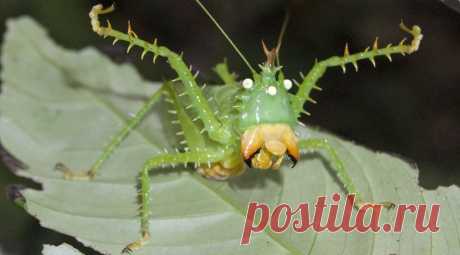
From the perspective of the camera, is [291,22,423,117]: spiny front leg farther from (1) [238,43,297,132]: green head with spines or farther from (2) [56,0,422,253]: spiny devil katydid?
(1) [238,43,297,132]: green head with spines

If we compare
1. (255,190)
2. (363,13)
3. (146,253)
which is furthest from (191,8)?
(146,253)

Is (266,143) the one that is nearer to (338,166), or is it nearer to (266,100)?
(266,100)

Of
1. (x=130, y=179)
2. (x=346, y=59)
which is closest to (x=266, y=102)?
(x=346, y=59)

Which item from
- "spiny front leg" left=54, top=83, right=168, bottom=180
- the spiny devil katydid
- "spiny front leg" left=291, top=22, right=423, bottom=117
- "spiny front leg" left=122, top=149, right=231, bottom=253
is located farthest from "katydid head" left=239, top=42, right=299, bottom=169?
"spiny front leg" left=54, top=83, right=168, bottom=180

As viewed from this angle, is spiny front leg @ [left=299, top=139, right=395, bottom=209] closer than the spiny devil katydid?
No

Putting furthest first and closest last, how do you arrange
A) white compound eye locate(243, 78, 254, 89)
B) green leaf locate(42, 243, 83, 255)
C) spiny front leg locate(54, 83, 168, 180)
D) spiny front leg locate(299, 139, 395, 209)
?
spiny front leg locate(54, 83, 168, 180), spiny front leg locate(299, 139, 395, 209), white compound eye locate(243, 78, 254, 89), green leaf locate(42, 243, 83, 255)

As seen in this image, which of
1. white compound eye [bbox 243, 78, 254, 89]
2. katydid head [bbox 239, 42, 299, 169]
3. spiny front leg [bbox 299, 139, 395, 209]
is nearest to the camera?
katydid head [bbox 239, 42, 299, 169]

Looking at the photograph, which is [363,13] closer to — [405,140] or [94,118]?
[405,140]
